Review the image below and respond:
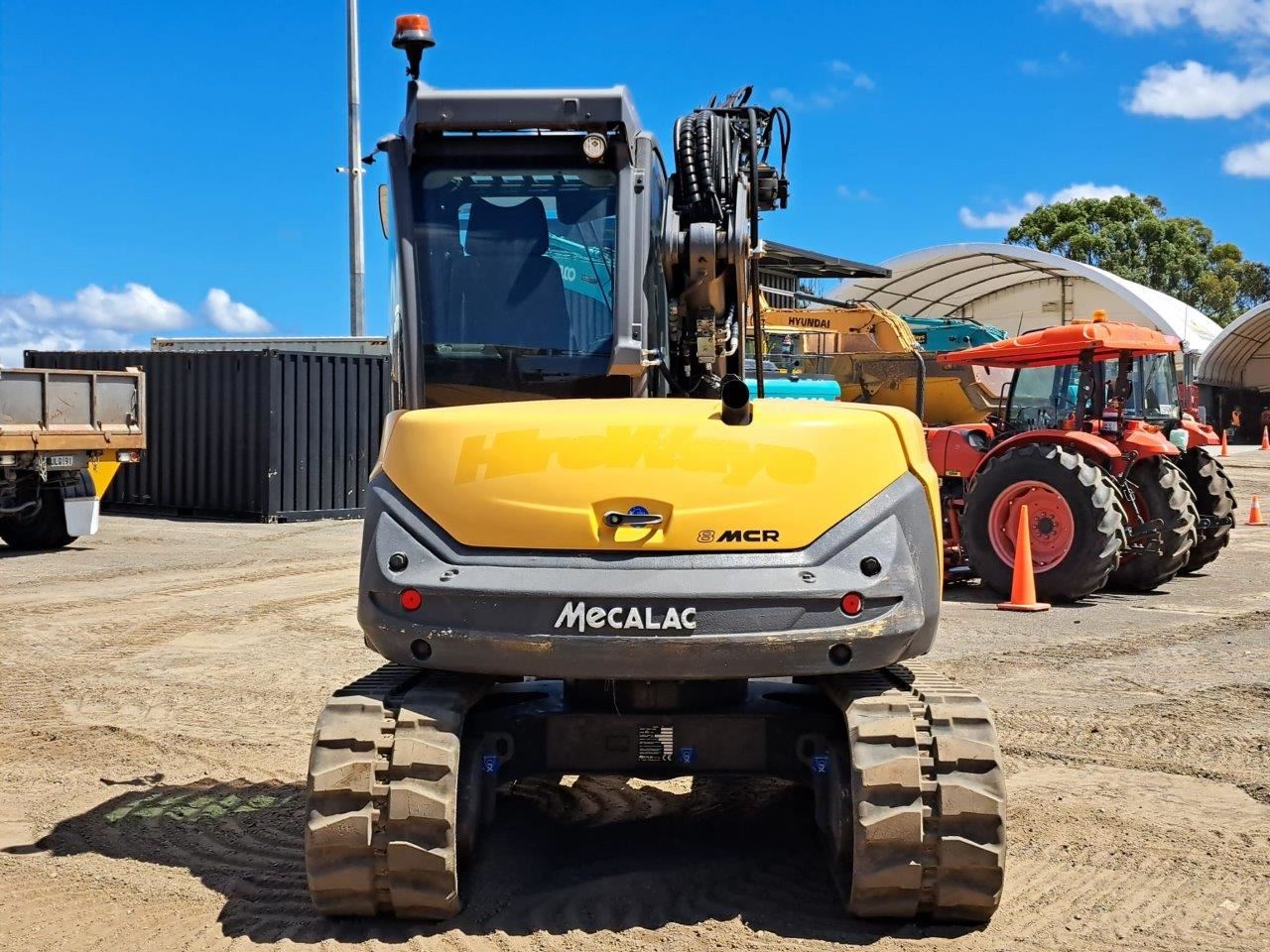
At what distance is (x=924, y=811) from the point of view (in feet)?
14.1

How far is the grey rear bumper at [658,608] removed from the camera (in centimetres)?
426

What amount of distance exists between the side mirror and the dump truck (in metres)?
10.2

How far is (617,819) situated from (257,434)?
15846mm

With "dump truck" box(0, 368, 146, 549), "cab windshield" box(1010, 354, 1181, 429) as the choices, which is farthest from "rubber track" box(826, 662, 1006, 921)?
Answer: "dump truck" box(0, 368, 146, 549)

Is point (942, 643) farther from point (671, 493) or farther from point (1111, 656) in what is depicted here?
point (671, 493)

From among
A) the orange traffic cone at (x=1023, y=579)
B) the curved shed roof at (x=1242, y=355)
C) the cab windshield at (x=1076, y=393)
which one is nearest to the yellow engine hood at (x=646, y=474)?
the orange traffic cone at (x=1023, y=579)

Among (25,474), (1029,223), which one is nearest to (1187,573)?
(25,474)

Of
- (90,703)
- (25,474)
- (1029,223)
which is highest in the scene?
(1029,223)

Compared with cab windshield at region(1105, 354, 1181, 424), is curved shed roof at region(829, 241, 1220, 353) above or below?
above

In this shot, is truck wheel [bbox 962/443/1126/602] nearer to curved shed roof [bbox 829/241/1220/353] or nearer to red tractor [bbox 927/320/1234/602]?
red tractor [bbox 927/320/1234/602]

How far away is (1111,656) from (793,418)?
5987mm

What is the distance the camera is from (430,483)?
450 centimetres

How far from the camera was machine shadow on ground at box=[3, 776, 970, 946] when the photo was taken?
4.54 metres

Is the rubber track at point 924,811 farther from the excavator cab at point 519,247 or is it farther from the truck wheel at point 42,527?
the truck wheel at point 42,527
